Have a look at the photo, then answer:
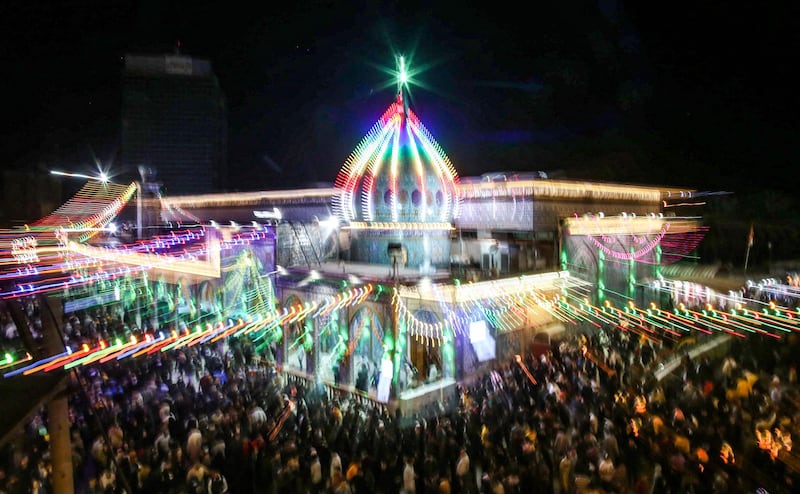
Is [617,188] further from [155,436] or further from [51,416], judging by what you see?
[51,416]

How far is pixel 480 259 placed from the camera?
1666cm

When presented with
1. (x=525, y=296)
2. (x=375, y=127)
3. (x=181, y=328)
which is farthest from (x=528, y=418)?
(x=181, y=328)

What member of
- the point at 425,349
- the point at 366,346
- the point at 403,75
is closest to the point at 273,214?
the point at 403,75

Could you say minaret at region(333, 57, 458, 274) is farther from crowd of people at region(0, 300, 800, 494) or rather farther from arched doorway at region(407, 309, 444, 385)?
crowd of people at region(0, 300, 800, 494)

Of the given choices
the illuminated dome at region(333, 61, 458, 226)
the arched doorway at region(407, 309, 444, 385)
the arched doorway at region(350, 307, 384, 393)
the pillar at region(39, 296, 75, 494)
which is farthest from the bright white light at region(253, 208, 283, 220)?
the pillar at region(39, 296, 75, 494)

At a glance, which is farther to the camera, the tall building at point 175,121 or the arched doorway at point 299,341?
the tall building at point 175,121

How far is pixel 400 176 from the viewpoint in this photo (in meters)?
14.8

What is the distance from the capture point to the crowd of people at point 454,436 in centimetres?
684

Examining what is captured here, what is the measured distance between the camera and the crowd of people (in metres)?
6.84

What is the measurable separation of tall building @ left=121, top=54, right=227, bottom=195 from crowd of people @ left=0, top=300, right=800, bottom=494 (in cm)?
3046

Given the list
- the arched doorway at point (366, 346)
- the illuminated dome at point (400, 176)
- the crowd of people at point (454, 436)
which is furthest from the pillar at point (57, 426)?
the illuminated dome at point (400, 176)

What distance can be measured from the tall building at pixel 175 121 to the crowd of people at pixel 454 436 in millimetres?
30455

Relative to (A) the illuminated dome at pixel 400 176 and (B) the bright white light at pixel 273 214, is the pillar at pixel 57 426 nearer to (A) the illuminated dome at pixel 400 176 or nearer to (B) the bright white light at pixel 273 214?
(A) the illuminated dome at pixel 400 176

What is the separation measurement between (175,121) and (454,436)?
39.1 meters
